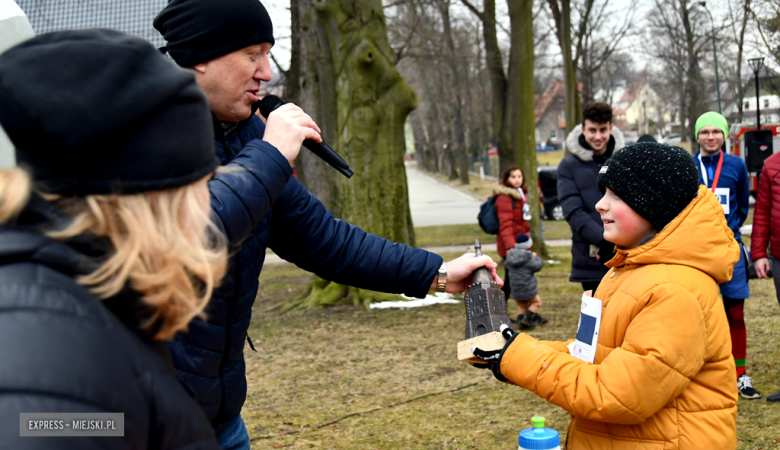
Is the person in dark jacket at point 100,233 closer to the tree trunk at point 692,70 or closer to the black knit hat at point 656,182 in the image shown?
the black knit hat at point 656,182

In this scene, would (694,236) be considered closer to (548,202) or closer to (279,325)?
(279,325)

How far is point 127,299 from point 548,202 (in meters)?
21.8

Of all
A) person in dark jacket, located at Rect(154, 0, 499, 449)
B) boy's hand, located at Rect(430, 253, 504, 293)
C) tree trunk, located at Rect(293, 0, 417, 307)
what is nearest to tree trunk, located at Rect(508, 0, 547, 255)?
tree trunk, located at Rect(293, 0, 417, 307)

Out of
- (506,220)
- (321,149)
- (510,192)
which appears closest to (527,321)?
(506,220)

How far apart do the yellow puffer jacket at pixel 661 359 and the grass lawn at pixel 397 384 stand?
2.39 m

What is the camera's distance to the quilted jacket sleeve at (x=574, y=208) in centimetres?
547

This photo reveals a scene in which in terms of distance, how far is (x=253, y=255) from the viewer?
7.20ft

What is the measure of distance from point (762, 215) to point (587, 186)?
4.07ft

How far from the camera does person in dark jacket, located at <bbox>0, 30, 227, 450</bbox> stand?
3.08ft

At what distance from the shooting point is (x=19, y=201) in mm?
1024

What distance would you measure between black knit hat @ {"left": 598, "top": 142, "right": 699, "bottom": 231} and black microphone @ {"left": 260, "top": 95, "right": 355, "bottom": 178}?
0.97 meters

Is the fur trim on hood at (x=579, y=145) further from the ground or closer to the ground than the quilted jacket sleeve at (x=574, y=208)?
further from the ground

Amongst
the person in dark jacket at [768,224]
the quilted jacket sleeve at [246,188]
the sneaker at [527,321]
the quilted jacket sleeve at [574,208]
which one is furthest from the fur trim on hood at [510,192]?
the quilted jacket sleeve at [246,188]

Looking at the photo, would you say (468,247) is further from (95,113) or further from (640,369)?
(95,113)
